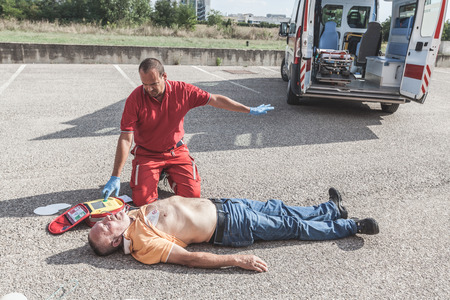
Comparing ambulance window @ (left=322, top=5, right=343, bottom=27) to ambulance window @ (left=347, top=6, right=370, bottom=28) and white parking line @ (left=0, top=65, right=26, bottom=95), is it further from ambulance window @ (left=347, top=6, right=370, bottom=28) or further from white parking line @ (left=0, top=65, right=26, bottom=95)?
white parking line @ (left=0, top=65, right=26, bottom=95)

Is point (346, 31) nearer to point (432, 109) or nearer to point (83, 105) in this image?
point (432, 109)

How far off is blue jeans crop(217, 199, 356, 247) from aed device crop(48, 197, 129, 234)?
1.10m

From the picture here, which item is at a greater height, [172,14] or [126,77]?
[172,14]

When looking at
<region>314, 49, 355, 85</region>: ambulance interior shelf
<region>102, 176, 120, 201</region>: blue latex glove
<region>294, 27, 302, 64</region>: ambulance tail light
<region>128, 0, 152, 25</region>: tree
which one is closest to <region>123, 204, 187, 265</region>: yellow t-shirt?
<region>102, 176, 120, 201</region>: blue latex glove

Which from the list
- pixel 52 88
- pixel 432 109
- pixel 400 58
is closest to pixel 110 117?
pixel 52 88

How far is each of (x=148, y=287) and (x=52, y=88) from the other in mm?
8084

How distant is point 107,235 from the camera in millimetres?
2797

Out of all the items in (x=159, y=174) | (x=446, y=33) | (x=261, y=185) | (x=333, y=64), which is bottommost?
(x=261, y=185)

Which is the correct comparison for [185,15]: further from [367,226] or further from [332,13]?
[367,226]

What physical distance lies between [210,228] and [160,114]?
1406 mm

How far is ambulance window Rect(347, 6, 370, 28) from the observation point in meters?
9.67

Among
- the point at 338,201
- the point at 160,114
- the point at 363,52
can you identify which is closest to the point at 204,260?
the point at 338,201

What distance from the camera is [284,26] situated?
9.70 metres

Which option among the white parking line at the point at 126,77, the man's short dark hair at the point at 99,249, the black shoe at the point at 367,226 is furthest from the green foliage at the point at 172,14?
the man's short dark hair at the point at 99,249
